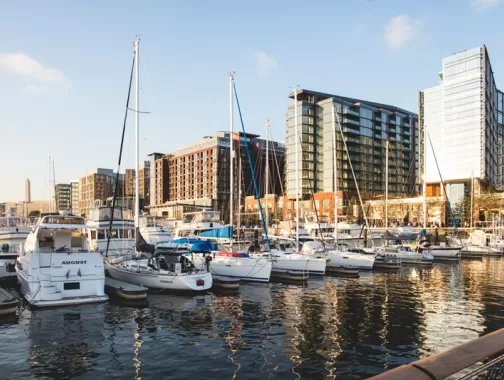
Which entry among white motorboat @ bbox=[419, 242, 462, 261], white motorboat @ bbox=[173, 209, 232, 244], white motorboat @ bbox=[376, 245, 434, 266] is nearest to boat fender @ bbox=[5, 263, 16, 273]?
white motorboat @ bbox=[173, 209, 232, 244]

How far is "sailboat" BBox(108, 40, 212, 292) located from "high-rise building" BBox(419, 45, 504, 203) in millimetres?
82456

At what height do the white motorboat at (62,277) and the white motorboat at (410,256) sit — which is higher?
the white motorboat at (62,277)

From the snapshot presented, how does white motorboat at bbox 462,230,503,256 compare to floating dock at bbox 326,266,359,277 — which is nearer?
floating dock at bbox 326,266,359,277

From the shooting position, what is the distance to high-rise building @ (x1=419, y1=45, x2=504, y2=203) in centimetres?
9831

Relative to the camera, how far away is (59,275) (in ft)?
71.8

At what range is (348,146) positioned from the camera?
5502 inches

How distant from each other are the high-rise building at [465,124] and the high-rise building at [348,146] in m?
29.5

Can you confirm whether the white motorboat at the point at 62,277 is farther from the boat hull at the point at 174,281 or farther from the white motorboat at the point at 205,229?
the white motorboat at the point at 205,229

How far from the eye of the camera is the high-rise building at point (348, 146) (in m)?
138

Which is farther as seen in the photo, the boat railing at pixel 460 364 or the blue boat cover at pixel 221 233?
the blue boat cover at pixel 221 233

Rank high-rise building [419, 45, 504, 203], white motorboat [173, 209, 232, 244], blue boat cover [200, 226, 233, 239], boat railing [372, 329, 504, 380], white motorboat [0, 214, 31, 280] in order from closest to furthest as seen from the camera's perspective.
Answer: boat railing [372, 329, 504, 380], white motorboat [0, 214, 31, 280], blue boat cover [200, 226, 233, 239], white motorboat [173, 209, 232, 244], high-rise building [419, 45, 504, 203]

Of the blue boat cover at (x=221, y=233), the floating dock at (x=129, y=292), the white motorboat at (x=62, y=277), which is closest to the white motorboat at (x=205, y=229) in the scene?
the blue boat cover at (x=221, y=233)

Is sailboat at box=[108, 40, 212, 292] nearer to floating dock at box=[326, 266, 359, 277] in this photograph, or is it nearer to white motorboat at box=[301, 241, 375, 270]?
floating dock at box=[326, 266, 359, 277]

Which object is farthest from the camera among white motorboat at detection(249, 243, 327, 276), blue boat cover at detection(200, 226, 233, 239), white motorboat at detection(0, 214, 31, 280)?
blue boat cover at detection(200, 226, 233, 239)
